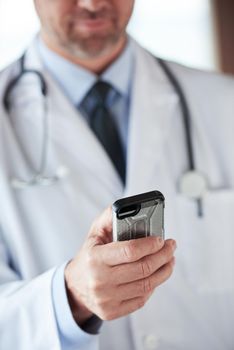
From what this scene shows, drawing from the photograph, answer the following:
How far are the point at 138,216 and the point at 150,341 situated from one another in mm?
278

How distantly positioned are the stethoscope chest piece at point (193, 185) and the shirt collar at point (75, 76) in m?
0.14

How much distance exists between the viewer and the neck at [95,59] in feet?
2.19

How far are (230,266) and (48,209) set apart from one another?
25 cm

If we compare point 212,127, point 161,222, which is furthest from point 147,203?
point 212,127

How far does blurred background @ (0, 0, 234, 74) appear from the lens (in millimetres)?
1221

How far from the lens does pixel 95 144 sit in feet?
2.09

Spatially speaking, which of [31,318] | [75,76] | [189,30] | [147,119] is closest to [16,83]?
[75,76]

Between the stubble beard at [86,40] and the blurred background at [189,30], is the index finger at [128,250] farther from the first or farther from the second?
the blurred background at [189,30]

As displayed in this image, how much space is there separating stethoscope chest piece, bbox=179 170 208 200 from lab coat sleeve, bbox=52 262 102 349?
22 centimetres

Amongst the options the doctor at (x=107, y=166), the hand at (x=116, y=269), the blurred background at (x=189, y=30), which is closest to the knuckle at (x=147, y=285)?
the hand at (x=116, y=269)

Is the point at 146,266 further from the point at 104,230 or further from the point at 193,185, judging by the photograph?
the point at 193,185

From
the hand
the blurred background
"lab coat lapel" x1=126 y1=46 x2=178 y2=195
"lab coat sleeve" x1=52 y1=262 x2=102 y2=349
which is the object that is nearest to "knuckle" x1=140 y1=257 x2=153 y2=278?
the hand

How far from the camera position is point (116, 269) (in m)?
0.40

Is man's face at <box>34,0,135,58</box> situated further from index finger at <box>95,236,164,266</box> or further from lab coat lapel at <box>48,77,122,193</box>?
index finger at <box>95,236,164,266</box>
